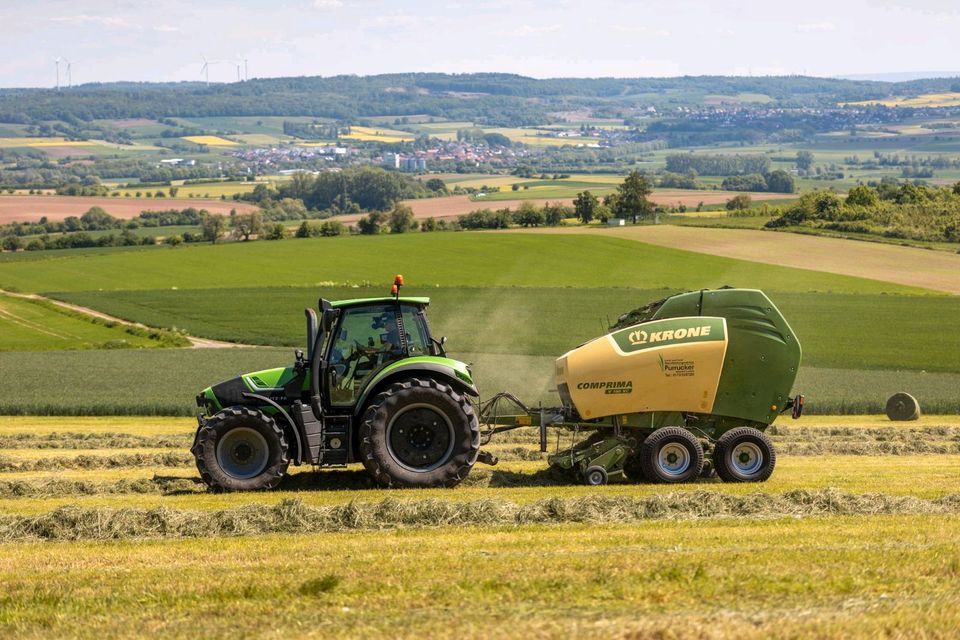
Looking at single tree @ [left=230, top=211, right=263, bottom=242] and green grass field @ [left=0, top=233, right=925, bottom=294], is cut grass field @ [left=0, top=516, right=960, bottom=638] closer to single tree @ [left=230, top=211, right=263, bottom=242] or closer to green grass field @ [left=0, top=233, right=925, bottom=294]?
green grass field @ [left=0, top=233, right=925, bottom=294]

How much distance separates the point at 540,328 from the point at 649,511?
29489 mm

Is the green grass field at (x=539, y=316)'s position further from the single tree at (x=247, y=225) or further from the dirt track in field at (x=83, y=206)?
the dirt track in field at (x=83, y=206)

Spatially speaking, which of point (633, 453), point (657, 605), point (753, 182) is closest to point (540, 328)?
point (633, 453)

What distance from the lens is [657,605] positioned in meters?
7.95

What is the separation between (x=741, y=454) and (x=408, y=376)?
4.74m

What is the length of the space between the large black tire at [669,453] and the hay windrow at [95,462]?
7.29m

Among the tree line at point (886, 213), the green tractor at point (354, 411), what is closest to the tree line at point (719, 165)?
the tree line at point (886, 213)

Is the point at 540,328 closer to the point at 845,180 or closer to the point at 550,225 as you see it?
the point at 550,225

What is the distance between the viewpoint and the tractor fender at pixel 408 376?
1462 centimetres

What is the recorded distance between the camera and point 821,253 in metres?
66.8

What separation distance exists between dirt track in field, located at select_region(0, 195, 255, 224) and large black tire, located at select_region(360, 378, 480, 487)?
8848 cm

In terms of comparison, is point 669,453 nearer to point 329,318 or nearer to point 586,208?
point 329,318

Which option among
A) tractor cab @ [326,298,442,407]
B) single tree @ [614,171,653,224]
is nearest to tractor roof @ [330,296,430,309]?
tractor cab @ [326,298,442,407]

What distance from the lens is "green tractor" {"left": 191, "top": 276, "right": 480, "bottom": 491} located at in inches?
570
